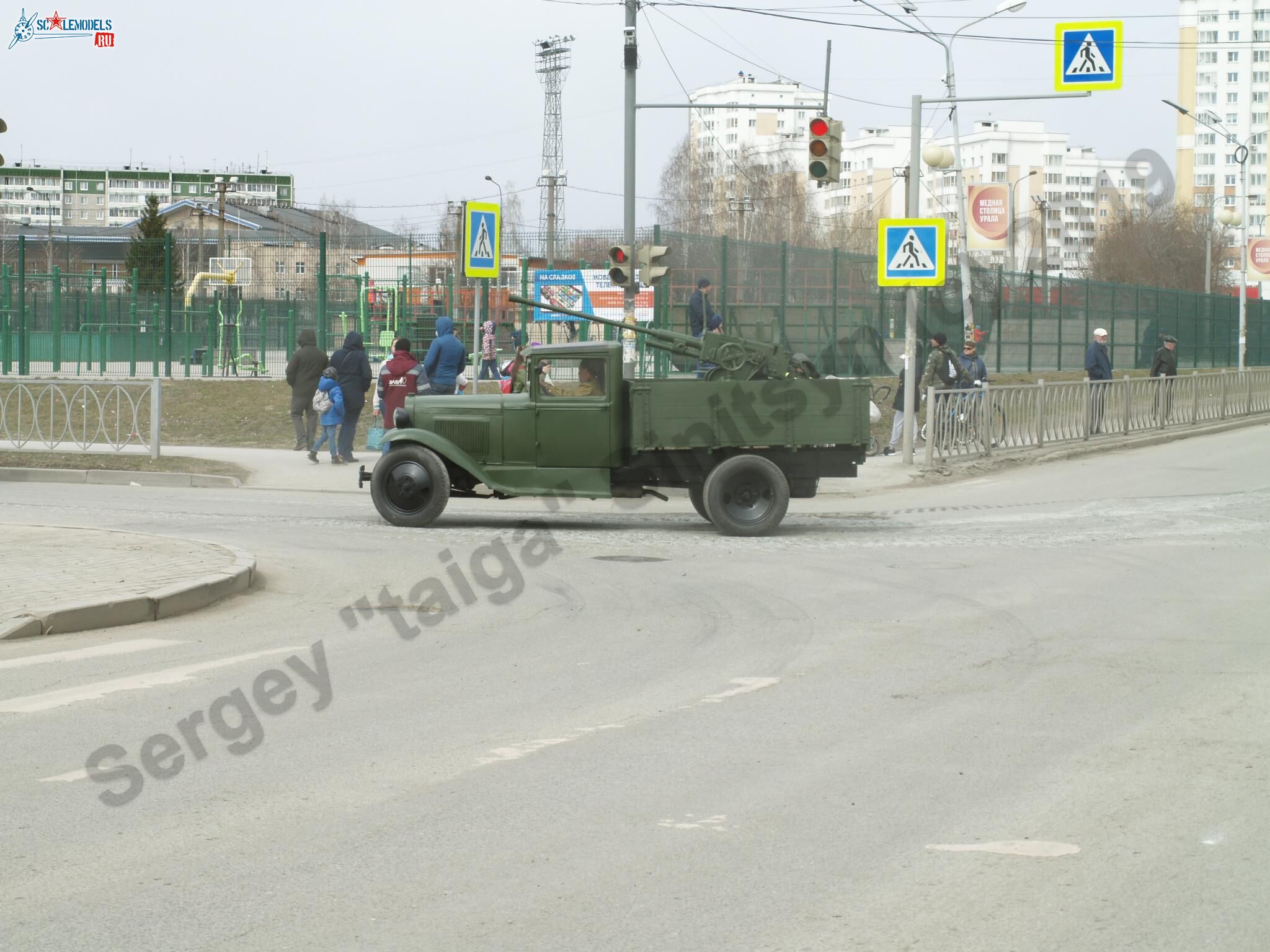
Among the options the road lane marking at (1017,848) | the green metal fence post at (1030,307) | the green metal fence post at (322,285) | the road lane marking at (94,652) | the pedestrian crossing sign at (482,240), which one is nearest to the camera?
the road lane marking at (1017,848)

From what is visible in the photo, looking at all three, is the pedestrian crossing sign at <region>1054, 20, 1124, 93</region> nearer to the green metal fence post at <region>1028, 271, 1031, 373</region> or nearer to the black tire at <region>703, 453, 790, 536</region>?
the black tire at <region>703, 453, 790, 536</region>

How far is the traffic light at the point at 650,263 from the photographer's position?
63.0ft

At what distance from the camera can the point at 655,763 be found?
5781mm

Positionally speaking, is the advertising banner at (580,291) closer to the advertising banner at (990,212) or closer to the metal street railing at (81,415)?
the metal street railing at (81,415)

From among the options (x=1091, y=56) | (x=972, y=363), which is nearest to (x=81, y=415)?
(x=972, y=363)

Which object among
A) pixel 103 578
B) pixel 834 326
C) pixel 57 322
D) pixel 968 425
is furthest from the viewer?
pixel 57 322

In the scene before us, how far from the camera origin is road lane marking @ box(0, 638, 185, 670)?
25.1 ft

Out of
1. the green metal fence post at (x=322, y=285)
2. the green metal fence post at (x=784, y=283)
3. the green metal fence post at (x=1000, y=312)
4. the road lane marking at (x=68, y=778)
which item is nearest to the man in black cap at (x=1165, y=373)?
the green metal fence post at (x=784, y=283)

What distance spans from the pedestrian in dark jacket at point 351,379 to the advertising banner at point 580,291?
980 cm

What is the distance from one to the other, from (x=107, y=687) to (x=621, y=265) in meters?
13.4

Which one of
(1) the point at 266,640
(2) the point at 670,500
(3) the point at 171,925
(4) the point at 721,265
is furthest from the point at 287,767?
(4) the point at 721,265

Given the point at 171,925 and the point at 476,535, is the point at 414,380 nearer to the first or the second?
the point at 476,535

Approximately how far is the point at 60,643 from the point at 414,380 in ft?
34.7

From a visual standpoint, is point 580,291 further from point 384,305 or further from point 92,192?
point 92,192
